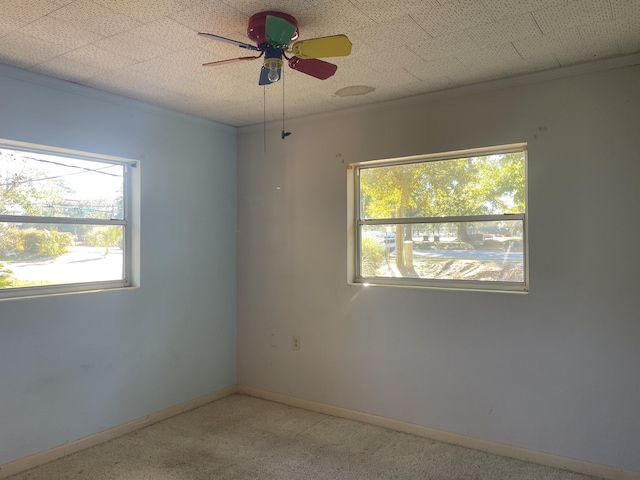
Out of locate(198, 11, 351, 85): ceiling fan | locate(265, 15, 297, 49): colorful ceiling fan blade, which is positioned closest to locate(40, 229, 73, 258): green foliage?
locate(198, 11, 351, 85): ceiling fan

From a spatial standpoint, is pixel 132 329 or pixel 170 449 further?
pixel 132 329

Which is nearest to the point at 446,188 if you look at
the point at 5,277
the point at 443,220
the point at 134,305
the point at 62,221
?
the point at 443,220

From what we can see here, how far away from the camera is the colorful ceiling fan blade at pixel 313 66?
86.7 inches

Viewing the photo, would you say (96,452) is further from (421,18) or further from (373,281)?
(421,18)

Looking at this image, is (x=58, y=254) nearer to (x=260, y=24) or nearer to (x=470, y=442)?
(x=260, y=24)

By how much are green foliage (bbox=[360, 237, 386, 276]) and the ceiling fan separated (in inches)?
67.0

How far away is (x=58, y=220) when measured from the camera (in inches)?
123

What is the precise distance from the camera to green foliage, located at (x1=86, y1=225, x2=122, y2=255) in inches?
132

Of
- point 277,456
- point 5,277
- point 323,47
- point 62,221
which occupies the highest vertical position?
point 323,47

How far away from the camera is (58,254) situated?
3.15 metres

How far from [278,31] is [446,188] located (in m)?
1.80

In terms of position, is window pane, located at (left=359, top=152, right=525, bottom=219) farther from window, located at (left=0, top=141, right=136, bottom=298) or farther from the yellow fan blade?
window, located at (left=0, top=141, right=136, bottom=298)

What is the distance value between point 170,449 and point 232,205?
2.12 metres

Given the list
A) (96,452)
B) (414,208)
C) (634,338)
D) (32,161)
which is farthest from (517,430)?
(32,161)
